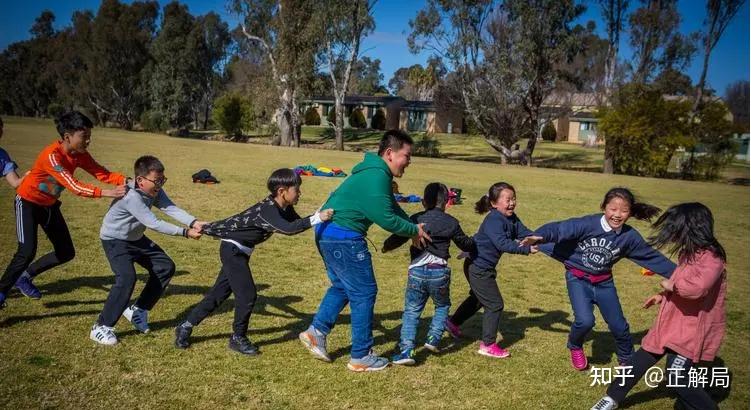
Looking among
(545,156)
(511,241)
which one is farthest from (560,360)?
(545,156)

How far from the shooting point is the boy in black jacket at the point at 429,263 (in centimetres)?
521

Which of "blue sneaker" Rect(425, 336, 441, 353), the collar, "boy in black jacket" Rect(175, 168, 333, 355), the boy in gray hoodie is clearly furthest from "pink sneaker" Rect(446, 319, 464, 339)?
the boy in gray hoodie

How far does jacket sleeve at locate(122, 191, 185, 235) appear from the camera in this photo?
5.16m

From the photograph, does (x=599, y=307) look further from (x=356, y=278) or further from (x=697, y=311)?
(x=356, y=278)

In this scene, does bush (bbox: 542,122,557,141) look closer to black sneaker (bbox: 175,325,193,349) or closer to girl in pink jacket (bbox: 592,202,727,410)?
girl in pink jacket (bbox: 592,202,727,410)

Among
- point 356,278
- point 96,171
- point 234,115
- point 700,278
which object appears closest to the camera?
point 700,278

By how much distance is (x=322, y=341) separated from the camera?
520 cm

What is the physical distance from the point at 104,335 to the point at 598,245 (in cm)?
473

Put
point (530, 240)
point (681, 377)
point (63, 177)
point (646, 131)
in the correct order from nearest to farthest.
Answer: point (681, 377) < point (530, 240) < point (63, 177) < point (646, 131)

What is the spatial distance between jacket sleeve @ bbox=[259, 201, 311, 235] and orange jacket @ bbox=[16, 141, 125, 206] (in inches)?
78.6

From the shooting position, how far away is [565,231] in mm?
5309

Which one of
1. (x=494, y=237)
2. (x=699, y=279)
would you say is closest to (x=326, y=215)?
(x=494, y=237)

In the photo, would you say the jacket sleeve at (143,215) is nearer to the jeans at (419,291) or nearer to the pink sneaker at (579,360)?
the jeans at (419,291)

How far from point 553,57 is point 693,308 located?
3813 centimetres
